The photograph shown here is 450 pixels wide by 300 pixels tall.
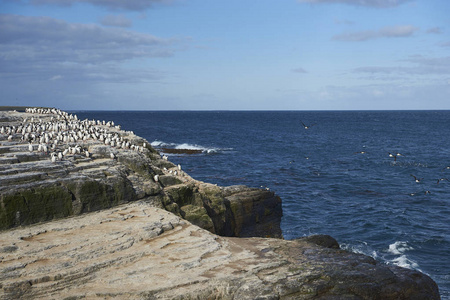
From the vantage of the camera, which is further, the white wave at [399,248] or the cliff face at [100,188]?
the white wave at [399,248]

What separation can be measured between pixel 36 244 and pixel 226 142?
249 ft

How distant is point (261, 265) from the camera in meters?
15.7

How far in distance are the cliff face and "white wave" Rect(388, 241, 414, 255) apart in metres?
8.70

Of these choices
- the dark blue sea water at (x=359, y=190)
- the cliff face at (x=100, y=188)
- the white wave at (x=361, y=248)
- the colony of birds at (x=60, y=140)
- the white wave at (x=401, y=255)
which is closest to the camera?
the cliff face at (x=100, y=188)

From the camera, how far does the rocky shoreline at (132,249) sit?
45.6 feet

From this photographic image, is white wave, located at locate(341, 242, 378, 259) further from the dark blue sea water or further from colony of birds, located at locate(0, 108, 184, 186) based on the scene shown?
colony of birds, located at locate(0, 108, 184, 186)

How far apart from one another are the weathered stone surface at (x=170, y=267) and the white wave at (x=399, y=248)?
11.9m

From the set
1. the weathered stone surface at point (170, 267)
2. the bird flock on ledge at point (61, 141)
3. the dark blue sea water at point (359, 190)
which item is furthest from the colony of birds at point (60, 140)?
the dark blue sea water at point (359, 190)

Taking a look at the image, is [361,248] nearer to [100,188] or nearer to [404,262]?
[404,262]

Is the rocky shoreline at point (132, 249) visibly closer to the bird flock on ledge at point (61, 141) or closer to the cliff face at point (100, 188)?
the cliff face at point (100, 188)

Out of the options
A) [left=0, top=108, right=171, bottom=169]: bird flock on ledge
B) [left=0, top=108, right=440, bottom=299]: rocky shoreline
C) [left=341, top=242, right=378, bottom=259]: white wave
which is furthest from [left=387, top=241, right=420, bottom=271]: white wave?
[left=0, top=108, right=171, bottom=169]: bird flock on ledge

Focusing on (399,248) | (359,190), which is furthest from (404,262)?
(359,190)

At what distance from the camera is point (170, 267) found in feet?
49.9

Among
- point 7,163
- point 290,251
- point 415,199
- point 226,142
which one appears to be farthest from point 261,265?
point 226,142
